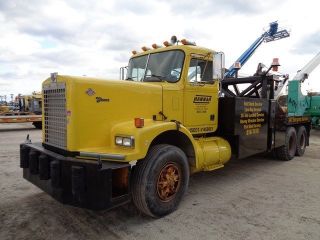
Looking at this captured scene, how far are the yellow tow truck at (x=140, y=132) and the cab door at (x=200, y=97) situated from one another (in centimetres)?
2

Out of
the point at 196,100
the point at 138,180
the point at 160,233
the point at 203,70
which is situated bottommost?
the point at 160,233

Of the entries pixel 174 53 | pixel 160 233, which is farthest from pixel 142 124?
pixel 174 53

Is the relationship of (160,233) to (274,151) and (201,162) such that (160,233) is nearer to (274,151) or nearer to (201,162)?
(201,162)

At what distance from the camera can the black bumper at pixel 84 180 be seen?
3682 mm

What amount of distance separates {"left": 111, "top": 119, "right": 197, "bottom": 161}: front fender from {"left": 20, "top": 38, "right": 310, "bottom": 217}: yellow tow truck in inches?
0.5

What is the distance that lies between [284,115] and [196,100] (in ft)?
12.4

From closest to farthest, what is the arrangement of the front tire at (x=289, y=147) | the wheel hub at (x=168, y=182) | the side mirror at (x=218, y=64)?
the wheel hub at (x=168, y=182) < the side mirror at (x=218, y=64) < the front tire at (x=289, y=147)

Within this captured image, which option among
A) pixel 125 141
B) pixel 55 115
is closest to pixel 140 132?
pixel 125 141

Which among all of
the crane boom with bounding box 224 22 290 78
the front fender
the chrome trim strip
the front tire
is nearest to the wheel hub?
the front fender

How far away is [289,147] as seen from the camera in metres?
9.10

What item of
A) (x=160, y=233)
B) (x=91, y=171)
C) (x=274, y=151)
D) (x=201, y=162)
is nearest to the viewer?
(x=91, y=171)

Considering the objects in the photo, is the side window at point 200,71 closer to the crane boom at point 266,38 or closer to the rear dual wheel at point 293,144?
the rear dual wheel at point 293,144

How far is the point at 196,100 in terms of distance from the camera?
566 centimetres

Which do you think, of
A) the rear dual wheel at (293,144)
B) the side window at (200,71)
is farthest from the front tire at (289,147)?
the side window at (200,71)
